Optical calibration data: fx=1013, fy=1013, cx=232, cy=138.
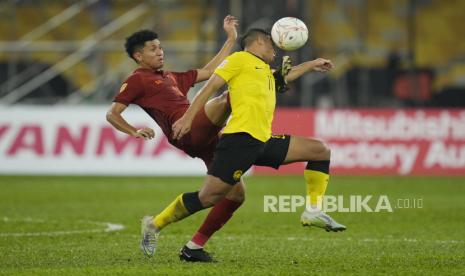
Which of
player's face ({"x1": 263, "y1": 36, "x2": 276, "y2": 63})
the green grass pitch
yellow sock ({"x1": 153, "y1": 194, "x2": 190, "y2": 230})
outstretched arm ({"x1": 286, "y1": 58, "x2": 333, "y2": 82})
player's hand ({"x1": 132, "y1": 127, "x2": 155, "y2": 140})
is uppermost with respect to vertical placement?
player's face ({"x1": 263, "y1": 36, "x2": 276, "y2": 63})

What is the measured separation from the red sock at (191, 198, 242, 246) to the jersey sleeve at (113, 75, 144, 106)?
140cm

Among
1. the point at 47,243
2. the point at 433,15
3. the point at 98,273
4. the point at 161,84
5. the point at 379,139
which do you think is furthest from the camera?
the point at 433,15

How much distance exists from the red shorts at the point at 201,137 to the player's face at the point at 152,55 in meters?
0.87

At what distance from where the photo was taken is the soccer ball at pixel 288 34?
963 cm

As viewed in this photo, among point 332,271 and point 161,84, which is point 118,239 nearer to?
point 161,84

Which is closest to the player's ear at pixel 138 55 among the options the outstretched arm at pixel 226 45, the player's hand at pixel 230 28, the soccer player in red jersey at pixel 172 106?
the soccer player in red jersey at pixel 172 106

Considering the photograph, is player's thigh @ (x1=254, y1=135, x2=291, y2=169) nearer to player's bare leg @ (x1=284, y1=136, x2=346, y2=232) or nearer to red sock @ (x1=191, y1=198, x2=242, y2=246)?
player's bare leg @ (x1=284, y1=136, x2=346, y2=232)

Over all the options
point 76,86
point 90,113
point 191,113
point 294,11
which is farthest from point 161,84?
point 76,86

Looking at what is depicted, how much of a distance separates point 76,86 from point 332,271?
20696 mm

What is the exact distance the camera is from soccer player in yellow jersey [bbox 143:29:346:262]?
370 inches

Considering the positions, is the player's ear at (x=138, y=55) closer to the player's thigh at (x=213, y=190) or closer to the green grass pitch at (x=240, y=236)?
the player's thigh at (x=213, y=190)

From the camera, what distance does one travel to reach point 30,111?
23.8m
